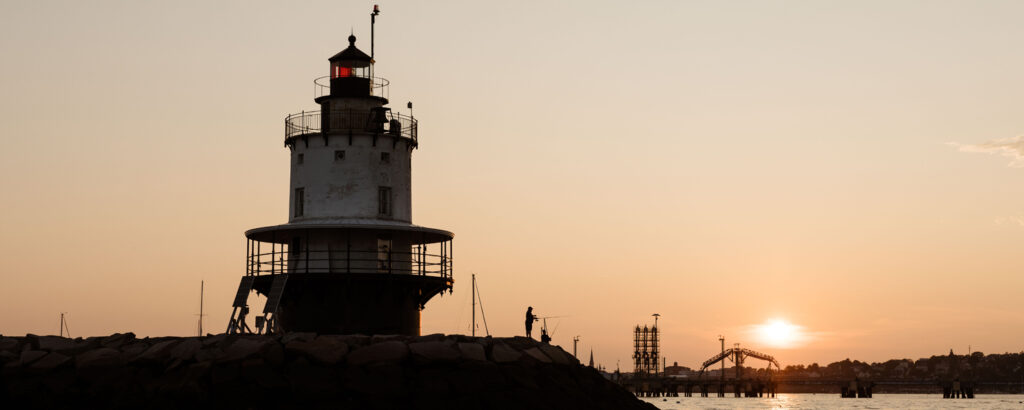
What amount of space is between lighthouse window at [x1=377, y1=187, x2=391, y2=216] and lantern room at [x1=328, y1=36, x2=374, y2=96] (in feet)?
11.9

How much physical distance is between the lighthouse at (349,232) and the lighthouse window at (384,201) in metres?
0.03

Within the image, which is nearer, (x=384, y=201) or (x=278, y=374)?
(x=278, y=374)

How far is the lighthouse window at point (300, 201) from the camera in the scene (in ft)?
151

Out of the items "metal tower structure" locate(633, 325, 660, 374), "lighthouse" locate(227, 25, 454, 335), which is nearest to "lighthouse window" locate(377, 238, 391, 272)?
"lighthouse" locate(227, 25, 454, 335)

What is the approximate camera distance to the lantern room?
46.9m

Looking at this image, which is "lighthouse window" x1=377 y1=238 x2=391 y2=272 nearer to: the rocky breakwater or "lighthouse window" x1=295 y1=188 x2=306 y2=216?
"lighthouse window" x1=295 y1=188 x2=306 y2=216

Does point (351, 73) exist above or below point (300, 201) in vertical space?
above

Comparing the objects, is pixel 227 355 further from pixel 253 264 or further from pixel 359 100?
pixel 359 100

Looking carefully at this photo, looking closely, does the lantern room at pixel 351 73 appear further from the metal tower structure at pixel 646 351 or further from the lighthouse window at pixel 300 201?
the metal tower structure at pixel 646 351

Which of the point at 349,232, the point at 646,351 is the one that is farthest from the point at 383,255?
the point at 646,351

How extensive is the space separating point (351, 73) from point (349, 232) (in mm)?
6106

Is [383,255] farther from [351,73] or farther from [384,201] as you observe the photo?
[351,73]

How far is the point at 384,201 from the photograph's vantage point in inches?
1809

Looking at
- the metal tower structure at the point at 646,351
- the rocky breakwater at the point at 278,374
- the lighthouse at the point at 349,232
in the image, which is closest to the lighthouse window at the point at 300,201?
the lighthouse at the point at 349,232
